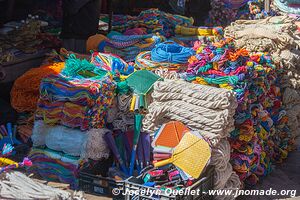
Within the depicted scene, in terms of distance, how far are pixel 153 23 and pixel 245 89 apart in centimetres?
260

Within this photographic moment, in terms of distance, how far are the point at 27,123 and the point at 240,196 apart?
2641mm

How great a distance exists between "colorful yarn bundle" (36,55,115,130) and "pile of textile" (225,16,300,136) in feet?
7.37

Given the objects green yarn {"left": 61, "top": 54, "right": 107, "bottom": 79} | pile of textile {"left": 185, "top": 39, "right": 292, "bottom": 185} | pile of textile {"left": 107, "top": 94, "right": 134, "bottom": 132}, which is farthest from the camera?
green yarn {"left": 61, "top": 54, "right": 107, "bottom": 79}

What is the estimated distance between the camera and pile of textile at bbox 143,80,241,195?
523 cm

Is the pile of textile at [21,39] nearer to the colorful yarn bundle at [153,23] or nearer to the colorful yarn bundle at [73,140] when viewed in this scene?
the colorful yarn bundle at [153,23]

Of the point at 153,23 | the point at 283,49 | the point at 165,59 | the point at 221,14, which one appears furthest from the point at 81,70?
the point at 221,14

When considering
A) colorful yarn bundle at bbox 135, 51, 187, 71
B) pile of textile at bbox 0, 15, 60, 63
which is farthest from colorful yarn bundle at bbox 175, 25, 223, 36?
pile of textile at bbox 0, 15, 60, 63

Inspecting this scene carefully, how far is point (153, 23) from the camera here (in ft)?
25.9

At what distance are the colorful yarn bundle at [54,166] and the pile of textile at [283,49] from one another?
9.43 ft

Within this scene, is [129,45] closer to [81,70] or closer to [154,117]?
[81,70]

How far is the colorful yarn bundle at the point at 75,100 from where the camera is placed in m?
5.54

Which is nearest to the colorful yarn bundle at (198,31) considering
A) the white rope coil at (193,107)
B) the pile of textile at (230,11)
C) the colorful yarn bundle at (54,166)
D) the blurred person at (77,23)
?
the blurred person at (77,23)

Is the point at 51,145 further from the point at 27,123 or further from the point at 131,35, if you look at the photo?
the point at 131,35

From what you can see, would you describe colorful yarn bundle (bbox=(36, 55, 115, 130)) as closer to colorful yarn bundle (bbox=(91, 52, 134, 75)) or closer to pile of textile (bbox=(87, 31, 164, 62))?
colorful yarn bundle (bbox=(91, 52, 134, 75))
